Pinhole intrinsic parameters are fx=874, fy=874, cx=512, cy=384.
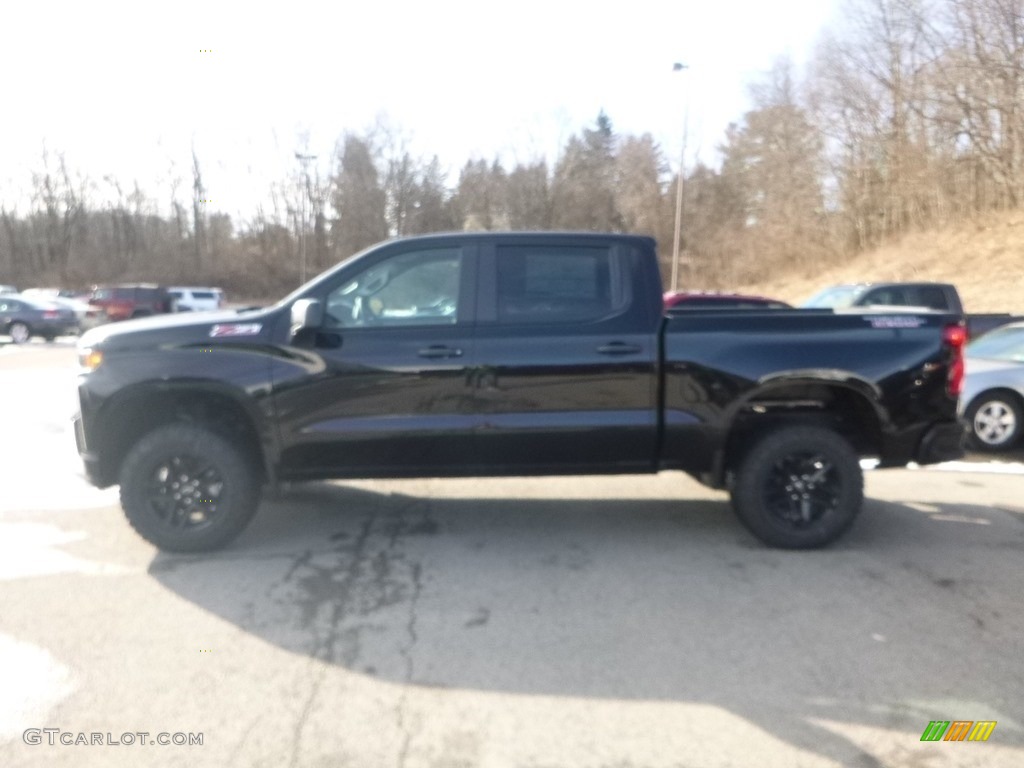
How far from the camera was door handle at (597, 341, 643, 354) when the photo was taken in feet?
18.2

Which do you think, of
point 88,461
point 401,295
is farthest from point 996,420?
point 88,461

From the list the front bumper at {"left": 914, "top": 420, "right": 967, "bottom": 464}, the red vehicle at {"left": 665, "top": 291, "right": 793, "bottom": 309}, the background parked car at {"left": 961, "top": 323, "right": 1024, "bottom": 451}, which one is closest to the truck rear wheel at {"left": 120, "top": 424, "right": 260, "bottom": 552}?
the front bumper at {"left": 914, "top": 420, "right": 967, "bottom": 464}

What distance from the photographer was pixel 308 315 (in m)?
5.27

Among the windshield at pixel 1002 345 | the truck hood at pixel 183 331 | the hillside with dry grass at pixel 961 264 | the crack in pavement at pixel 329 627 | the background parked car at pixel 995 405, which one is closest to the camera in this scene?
the crack in pavement at pixel 329 627

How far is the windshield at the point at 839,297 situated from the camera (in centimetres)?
1588

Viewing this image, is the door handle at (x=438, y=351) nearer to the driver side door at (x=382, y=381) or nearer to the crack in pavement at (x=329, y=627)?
the driver side door at (x=382, y=381)

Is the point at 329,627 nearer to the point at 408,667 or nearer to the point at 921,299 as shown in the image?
the point at 408,667

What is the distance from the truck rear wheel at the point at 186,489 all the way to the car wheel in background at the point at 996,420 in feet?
25.1

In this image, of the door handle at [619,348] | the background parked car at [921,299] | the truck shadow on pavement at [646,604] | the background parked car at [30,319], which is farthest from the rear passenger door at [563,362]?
the background parked car at [30,319]

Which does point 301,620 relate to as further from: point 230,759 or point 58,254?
point 58,254

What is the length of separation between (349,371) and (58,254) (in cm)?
7320

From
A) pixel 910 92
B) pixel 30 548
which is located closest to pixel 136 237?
pixel 910 92

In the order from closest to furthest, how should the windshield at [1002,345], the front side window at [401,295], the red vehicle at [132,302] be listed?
the front side window at [401,295] < the windshield at [1002,345] < the red vehicle at [132,302]

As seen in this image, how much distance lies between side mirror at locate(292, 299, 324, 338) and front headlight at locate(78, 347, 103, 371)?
49.7 inches
